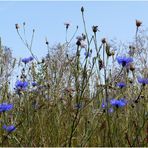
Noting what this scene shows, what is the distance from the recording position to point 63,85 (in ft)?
10.4

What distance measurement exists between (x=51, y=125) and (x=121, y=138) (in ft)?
1.82

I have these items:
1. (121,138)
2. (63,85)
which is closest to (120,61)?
(121,138)

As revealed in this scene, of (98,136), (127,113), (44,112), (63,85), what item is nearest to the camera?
(98,136)

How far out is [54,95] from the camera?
271 cm

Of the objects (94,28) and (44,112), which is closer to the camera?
(94,28)

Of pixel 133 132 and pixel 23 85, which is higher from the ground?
pixel 23 85

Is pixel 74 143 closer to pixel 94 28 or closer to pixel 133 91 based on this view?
pixel 94 28

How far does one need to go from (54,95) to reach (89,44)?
852mm

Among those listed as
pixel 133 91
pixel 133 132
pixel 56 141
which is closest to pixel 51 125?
pixel 56 141

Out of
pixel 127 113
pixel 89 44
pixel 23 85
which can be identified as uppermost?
pixel 89 44

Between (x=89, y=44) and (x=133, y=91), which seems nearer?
(x=89, y=44)

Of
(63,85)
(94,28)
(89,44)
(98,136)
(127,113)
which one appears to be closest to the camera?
(89,44)

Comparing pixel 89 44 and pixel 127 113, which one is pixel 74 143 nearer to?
pixel 127 113

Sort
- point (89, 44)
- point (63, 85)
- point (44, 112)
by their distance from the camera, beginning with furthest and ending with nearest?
point (63, 85) < point (44, 112) < point (89, 44)
